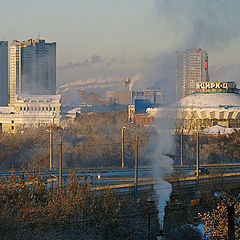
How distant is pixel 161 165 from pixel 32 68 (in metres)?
71.4

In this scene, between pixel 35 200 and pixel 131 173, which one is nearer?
pixel 35 200

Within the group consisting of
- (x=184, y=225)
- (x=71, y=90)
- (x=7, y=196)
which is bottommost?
(x=184, y=225)

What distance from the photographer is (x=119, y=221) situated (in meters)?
13.9

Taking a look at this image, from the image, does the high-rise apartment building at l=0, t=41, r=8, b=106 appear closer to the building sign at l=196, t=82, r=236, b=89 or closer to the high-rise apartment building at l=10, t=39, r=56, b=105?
the high-rise apartment building at l=10, t=39, r=56, b=105

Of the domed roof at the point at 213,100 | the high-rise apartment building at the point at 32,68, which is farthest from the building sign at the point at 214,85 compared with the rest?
the high-rise apartment building at the point at 32,68

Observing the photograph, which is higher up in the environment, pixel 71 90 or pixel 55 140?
pixel 71 90

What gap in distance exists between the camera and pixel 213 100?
150ft

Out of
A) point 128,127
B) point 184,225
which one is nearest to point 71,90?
point 128,127

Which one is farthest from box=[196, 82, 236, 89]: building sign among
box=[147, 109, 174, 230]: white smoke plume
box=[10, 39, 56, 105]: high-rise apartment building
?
box=[10, 39, 56, 105]: high-rise apartment building

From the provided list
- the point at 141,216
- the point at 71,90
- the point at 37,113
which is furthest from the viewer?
the point at 71,90

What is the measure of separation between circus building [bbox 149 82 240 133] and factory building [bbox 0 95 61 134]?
1194cm

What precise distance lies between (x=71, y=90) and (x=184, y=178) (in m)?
41.1

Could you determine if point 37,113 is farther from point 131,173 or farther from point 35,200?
point 35,200

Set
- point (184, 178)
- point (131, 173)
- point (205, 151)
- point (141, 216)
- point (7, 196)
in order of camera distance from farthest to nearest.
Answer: point (205, 151) < point (131, 173) < point (184, 178) < point (141, 216) < point (7, 196)
